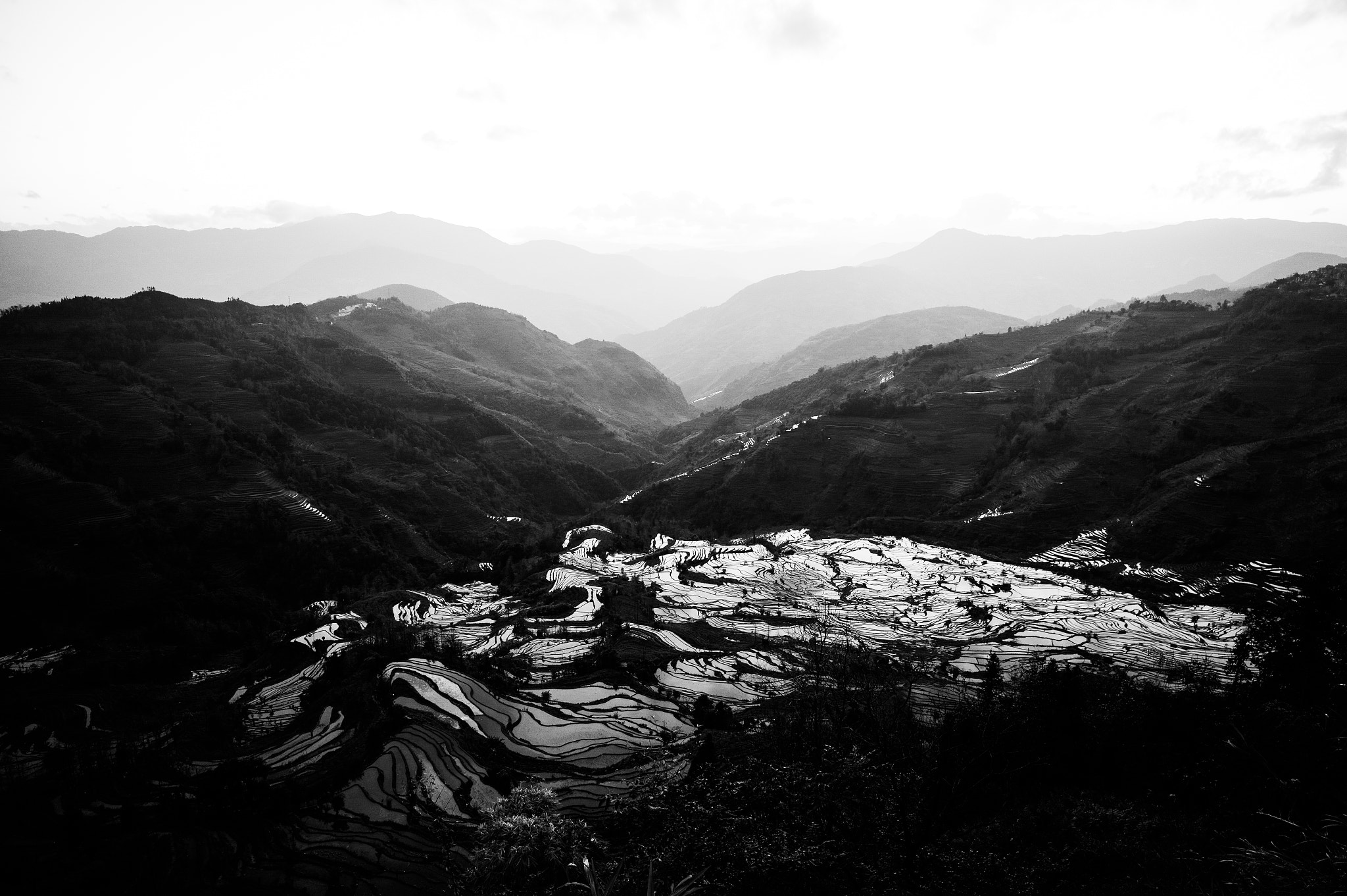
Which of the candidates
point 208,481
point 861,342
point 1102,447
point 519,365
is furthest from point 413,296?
point 1102,447

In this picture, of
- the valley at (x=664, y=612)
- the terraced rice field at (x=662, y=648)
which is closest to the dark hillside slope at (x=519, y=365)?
the valley at (x=664, y=612)

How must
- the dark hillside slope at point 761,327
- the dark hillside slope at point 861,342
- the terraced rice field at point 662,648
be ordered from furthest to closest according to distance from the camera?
1. the dark hillside slope at point 761,327
2. the dark hillside slope at point 861,342
3. the terraced rice field at point 662,648

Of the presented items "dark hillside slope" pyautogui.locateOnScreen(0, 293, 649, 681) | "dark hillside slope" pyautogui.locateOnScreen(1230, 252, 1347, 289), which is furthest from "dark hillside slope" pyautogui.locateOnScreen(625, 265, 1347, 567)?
"dark hillside slope" pyautogui.locateOnScreen(1230, 252, 1347, 289)

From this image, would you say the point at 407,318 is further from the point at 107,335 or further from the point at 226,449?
the point at 226,449

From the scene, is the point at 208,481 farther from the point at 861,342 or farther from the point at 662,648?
the point at 861,342

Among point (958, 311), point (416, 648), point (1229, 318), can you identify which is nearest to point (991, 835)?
point (416, 648)

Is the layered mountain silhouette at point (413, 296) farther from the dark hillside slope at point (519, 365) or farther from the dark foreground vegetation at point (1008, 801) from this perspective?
the dark foreground vegetation at point (1008, 801)
